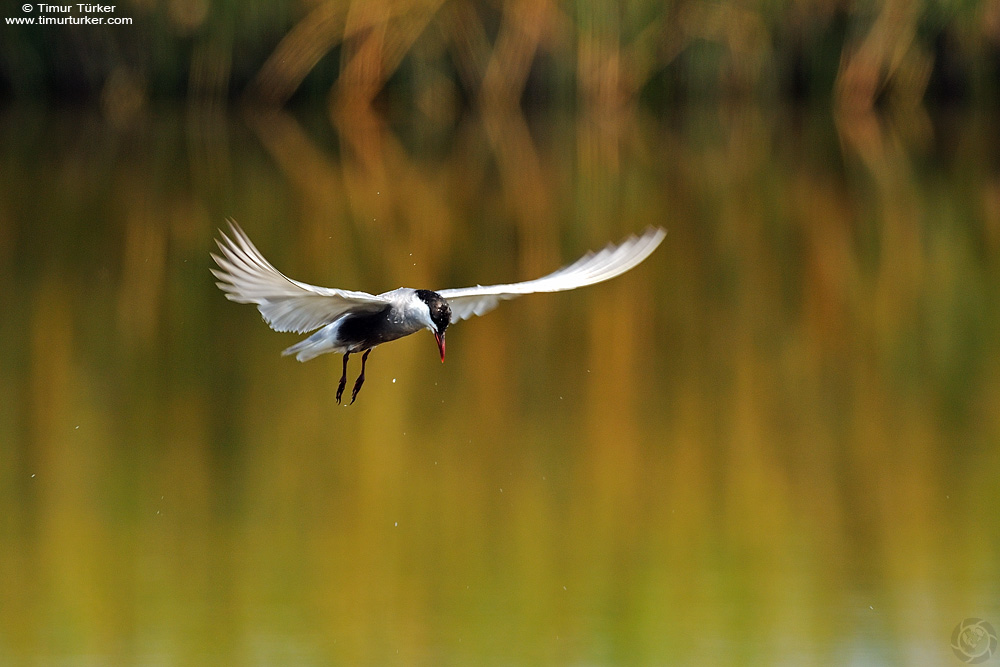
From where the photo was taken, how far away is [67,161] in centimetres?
1284

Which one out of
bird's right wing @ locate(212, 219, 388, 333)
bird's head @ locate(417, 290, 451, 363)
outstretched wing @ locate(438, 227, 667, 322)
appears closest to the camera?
bird's right wing @ locate(212, 219, 388, 333)

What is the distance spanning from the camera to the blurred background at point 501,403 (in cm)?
389

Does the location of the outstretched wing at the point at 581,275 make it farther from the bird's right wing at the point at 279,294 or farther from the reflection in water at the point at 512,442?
the reflection in water at the point at 512,442

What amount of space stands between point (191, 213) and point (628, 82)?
7014 millimetres

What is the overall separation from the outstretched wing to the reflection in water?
0.69 metres

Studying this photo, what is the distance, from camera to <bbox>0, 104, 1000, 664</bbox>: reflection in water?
3846 millimetres

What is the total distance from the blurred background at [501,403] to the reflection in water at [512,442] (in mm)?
17

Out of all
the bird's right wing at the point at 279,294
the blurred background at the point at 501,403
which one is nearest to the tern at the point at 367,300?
the bird's right wing at the point at 279,294

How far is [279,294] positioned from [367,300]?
0.74 feet

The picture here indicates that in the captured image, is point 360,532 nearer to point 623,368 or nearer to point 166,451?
point 166,451

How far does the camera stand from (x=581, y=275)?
14.2 feet

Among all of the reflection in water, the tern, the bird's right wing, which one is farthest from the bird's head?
the reflection in water

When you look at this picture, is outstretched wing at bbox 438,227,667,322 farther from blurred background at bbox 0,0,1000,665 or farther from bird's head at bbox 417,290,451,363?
blurred background at bbox 0,0,1000,665

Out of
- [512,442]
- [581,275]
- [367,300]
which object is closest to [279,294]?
[367,300]
